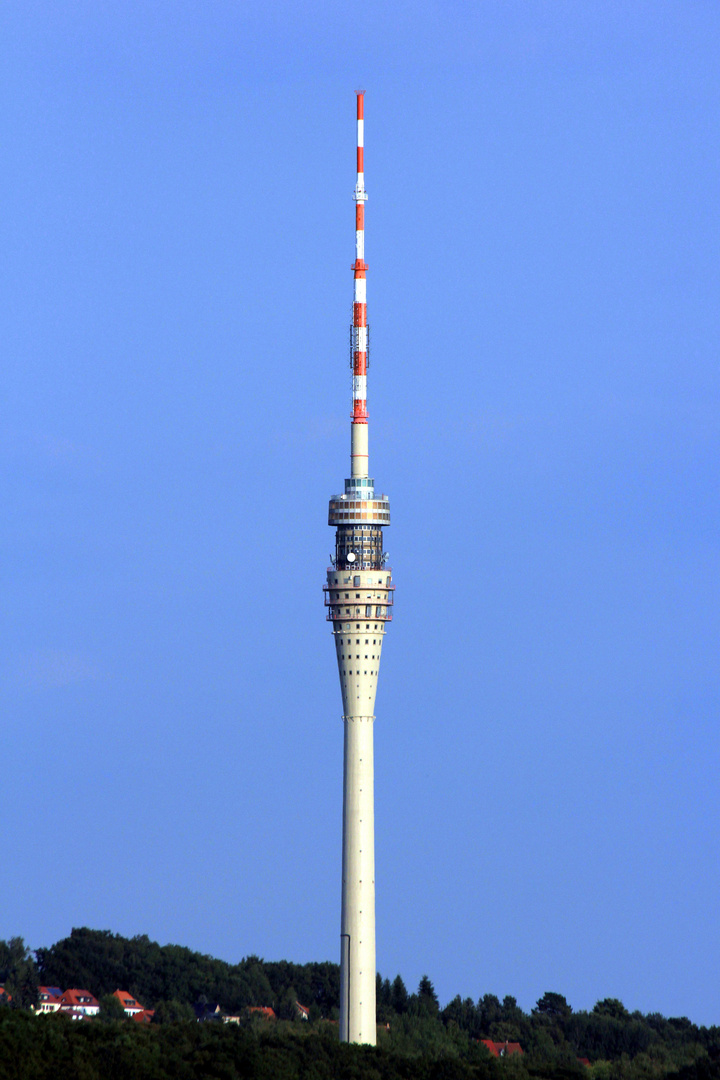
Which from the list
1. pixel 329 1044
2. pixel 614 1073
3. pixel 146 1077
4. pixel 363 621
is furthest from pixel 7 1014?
pixel 614 1073

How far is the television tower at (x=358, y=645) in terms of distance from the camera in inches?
6585

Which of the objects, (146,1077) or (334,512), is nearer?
(146,1077)

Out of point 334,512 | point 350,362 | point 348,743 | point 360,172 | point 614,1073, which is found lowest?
point 614,1073

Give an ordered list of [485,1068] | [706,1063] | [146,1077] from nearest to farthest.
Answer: [146,1077] → [485,1068] → [706,1063]

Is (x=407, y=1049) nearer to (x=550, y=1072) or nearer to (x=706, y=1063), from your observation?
(x=550, y=1072)

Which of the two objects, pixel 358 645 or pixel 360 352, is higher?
pixel 360 352

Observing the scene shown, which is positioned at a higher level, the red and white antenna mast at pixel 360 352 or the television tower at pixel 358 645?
the red and white antenna mast at pixel 360 352

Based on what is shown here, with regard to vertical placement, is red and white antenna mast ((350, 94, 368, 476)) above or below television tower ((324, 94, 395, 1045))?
above

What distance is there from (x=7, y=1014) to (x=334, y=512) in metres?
52.2

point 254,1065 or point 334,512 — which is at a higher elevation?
point 334,512

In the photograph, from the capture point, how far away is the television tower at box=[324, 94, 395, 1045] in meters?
167

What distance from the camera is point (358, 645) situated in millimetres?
171875

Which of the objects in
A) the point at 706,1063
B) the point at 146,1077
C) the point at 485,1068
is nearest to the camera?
the point at 146,1077

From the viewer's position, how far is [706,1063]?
168 meters
